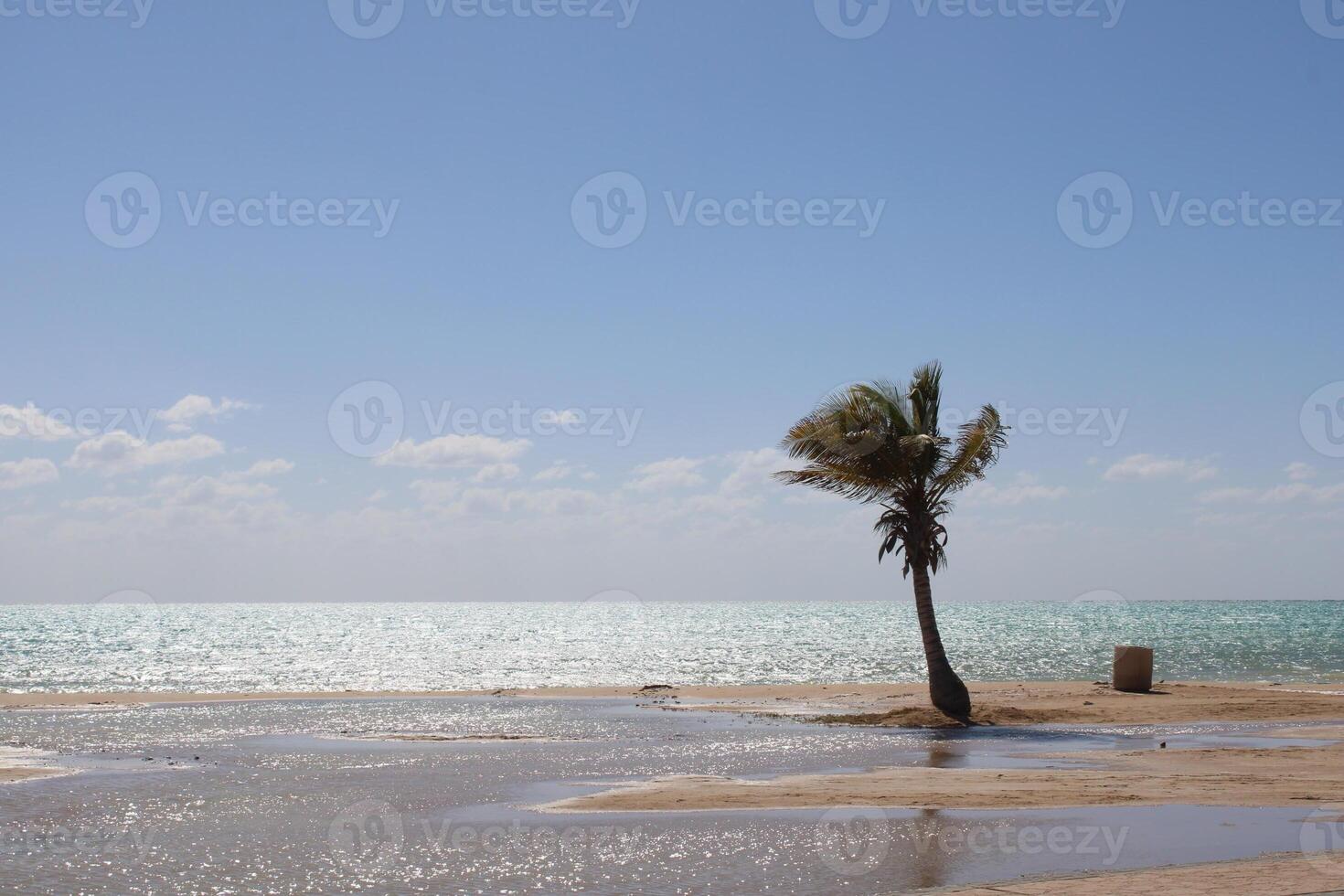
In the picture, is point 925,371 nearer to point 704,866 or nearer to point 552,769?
point 552,769

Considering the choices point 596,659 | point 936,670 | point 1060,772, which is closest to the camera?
point 1060,772

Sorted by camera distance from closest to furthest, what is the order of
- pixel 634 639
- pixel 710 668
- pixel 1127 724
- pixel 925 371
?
pixel 1127 724 < pixel 925 371 < pixel 710 668 < pixel 634 639

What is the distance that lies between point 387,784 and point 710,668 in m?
49.7

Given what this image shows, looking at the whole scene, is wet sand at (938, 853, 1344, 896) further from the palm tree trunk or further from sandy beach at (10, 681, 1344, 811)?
the palm tree trunk

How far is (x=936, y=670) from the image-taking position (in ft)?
87.1

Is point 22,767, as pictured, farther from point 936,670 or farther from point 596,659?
point 596,659

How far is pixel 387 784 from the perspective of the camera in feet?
55.4

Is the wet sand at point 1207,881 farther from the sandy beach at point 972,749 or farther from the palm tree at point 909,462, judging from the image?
the palm tree at point 909,462

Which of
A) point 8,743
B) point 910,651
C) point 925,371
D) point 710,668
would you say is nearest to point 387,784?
point 8,743

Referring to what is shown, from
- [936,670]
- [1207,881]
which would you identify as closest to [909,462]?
[936,670]

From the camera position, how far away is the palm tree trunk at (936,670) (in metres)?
26.0

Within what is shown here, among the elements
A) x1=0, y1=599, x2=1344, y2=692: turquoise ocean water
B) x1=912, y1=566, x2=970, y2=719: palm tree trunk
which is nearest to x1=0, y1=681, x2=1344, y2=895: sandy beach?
x1=912, y1=566, x2=970, y2=719: palm tree trunk

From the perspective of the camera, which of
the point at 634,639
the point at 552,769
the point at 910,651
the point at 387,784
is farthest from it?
the point at 634,639

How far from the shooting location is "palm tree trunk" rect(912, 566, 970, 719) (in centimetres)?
2600
